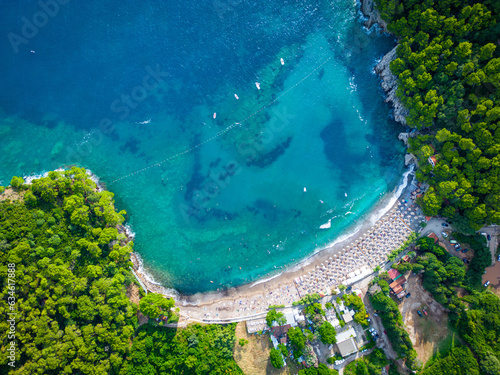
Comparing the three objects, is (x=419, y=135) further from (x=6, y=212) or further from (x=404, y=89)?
(x=6, y=212)

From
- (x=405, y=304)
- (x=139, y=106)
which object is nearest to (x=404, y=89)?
(x=405, y=304)

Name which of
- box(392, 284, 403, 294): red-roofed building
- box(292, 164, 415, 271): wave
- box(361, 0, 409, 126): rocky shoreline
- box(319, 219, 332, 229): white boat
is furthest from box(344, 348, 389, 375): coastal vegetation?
box(361, 0, 409, 126): rocky shoreline

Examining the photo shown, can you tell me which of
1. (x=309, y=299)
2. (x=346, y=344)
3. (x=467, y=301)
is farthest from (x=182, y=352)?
(x=467, y=301)

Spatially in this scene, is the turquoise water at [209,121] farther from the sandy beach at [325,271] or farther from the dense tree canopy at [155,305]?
the dense tree canopy at [155,305]

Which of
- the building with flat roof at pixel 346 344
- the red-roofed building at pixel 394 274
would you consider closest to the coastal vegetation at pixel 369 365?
the building with flat roof at pixel 346 344

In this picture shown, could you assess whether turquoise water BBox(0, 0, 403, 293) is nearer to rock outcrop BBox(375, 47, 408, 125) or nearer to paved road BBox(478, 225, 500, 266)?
rock outcrop BBox(375, 47, 408, 125)
